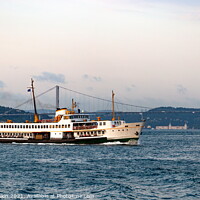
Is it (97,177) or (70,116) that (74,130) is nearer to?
(70,116)

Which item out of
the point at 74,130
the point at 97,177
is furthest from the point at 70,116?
the point at 97,177

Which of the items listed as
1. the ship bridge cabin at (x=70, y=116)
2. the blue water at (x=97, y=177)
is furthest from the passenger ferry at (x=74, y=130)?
the blue water at (x=97, y=177)

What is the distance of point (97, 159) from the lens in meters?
55.7

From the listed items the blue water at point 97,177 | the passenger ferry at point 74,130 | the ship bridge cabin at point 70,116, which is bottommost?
the blue water at point 97,177

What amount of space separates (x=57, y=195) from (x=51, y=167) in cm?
1478

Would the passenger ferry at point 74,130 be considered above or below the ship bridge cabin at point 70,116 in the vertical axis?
below

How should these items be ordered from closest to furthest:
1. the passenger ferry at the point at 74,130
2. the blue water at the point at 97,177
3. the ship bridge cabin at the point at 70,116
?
the blue water at the point at 97,177 < the passenger ferry at the point at 74,130 < the ship bridge cabin at the point at 70,116

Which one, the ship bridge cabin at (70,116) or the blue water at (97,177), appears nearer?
the blue water at (97,177)

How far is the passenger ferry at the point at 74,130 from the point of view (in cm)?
7675

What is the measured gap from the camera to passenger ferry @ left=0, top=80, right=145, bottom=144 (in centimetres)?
7675

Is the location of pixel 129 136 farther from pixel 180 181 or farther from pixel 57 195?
pixel 57 195

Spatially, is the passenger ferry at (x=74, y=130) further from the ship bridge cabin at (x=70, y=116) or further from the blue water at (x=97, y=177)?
the blue water at (x=97, y=177)

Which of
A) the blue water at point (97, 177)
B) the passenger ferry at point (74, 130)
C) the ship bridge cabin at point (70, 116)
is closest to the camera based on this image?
the blue water at point (97, 177)

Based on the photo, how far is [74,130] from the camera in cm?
7856
